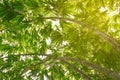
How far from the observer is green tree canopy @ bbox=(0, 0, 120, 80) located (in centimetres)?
552

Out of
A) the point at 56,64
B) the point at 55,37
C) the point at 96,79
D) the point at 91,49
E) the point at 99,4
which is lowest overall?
the point at 96,79

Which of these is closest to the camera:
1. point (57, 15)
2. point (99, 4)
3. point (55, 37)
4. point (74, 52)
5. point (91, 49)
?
point (99, 4)

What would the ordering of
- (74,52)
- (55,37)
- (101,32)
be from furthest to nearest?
(74,52), (55,37), (101,32)

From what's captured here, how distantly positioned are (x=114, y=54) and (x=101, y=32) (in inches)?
31.4

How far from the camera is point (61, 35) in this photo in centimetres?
735

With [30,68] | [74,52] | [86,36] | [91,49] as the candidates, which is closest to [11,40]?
[30,68]

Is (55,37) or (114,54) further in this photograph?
(55,37)

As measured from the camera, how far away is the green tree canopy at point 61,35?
5.52 m

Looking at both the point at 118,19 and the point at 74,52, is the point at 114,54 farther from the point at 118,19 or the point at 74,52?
the point at 74,52

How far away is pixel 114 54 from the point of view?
6426 mm

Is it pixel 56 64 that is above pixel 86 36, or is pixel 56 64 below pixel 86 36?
below

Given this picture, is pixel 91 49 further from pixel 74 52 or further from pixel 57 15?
pixel 57 15

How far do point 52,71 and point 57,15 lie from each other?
2.97 meters

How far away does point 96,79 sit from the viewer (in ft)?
29.2
